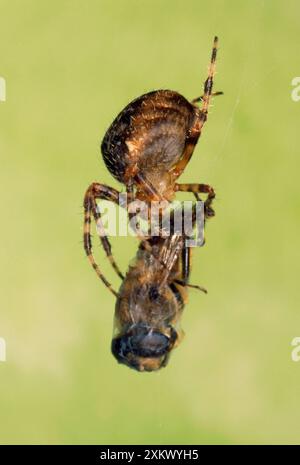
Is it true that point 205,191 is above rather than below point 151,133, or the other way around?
below

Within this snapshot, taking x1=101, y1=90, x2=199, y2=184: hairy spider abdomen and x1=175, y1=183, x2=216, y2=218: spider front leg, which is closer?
x1=175, y1=183, x2=216, y2=218: spider front leg

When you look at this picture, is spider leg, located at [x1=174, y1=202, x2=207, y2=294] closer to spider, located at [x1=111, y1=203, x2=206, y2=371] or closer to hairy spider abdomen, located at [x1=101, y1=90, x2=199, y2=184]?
spider, located at [x1=111, y1=203, x2=206, y2=371]

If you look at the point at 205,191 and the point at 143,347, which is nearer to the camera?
the point at 143,347

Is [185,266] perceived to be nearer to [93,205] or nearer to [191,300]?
[93,205]

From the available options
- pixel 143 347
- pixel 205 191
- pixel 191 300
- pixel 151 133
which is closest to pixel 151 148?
pixel 151 133

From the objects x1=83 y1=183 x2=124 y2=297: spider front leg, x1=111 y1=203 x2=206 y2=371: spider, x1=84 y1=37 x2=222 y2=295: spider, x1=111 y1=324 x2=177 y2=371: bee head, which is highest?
x1=84 y1=37 x2=222 y2=295: spider

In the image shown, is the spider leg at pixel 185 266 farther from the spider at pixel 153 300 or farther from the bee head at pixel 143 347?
the bee head at pixel 143 347

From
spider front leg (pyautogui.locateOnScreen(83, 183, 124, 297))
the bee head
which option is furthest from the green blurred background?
the bee head
